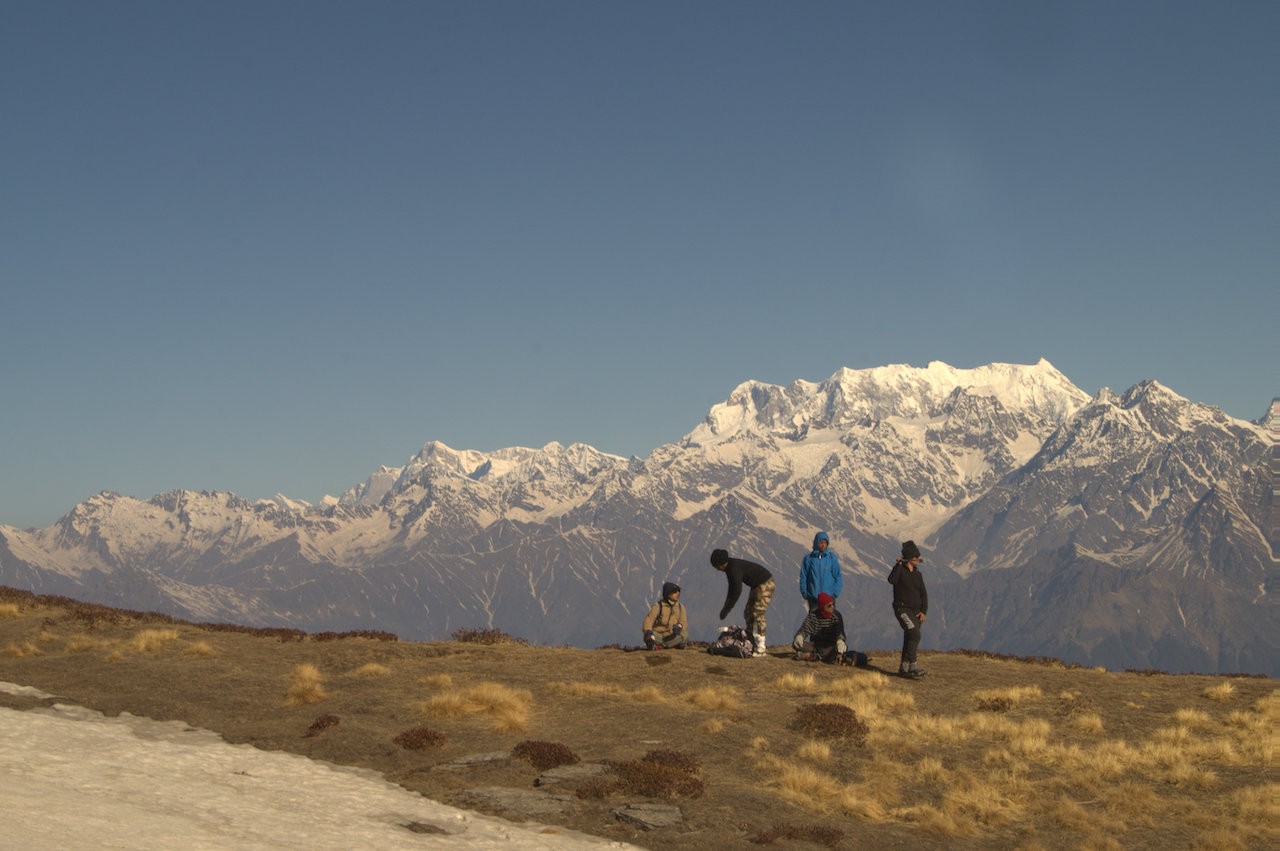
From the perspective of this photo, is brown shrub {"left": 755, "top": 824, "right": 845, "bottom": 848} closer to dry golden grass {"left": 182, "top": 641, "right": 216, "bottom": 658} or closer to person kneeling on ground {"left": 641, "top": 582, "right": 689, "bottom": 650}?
person kneeling on ground {"left": 641, "top": 582, "right": 689, "bottom": 650}

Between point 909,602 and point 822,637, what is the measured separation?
315cm

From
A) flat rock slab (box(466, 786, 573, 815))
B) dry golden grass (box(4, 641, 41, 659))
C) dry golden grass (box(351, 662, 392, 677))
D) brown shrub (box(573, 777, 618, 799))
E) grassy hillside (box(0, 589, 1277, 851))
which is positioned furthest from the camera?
dry golden grass (box(351, 662, 392, 677))

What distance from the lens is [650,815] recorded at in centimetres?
1552

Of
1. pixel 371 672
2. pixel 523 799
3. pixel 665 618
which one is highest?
pixel 665 618

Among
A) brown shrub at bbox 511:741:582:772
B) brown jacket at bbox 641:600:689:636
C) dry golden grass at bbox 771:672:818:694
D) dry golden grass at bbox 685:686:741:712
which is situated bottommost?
brown shrub at bbox 511:741:582:772

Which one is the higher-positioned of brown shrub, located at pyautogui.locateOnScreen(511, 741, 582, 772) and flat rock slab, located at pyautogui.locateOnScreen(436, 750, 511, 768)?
brown shrub, located at pyautogui.locateOnScreen(511, 741, 582, 772)

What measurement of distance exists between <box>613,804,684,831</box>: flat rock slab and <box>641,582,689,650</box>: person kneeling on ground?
45.9 ft

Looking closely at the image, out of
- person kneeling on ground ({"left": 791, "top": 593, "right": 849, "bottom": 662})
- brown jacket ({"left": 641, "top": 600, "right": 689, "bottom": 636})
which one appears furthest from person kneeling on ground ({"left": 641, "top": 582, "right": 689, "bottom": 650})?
person kneeling on ground ({"left": 791, "top": 593, "right": 849, "bottom": 662})

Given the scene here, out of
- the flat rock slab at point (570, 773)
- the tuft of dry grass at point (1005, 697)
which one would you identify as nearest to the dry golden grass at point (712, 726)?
the flat rock slab at point (570, 773)

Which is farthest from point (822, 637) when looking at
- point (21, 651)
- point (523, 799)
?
point (21, 651)

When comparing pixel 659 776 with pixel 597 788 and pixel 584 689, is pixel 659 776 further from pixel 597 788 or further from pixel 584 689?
pixel 584 689

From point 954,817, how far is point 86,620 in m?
27.0

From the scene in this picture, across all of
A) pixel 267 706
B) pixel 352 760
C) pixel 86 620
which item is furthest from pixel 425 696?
pixel 86 620

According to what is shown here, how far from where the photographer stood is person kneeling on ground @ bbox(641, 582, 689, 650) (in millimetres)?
30109
